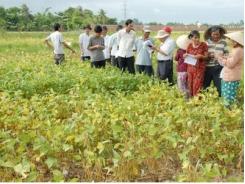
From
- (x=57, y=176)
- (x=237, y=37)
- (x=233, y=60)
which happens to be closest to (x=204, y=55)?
(x=233, y=60)

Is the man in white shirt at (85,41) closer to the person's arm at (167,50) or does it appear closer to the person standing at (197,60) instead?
the person's arm at (167,50)

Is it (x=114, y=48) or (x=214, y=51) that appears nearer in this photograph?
(x=214, y=51)

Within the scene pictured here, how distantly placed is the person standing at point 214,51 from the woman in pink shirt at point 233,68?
72 cm

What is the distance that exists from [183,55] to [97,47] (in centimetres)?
259

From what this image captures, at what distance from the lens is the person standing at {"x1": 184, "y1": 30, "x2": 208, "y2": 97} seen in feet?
23.9

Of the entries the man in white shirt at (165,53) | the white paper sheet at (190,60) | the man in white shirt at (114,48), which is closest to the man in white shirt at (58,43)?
the man in white shirt at (114,48)

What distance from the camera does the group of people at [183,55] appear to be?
245 inches

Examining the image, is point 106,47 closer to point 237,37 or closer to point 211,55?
point 211,55

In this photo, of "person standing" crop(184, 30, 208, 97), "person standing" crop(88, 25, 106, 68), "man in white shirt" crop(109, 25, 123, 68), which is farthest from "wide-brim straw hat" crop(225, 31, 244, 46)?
"man in white shirt" crop(109, 25, 123, 68)

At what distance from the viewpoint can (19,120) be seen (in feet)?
16.6

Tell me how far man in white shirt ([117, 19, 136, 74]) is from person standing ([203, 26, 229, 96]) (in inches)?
95.5

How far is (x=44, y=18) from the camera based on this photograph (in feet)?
170

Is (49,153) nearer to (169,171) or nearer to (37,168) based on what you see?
(37,168)

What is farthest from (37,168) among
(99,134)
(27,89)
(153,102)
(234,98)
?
(27,89)
